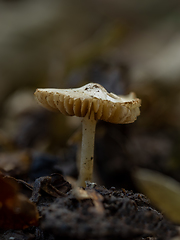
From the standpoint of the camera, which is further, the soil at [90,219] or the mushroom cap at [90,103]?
the mushroom cap at [90,103]

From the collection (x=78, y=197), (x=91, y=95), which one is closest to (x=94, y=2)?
(x=91, y=95)

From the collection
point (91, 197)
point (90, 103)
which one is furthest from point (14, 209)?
point (90, 103)

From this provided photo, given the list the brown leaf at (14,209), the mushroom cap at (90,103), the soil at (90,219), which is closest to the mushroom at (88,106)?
the mushroom cap at (90,103)

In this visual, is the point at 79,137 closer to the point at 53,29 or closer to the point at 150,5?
the point at 53,29

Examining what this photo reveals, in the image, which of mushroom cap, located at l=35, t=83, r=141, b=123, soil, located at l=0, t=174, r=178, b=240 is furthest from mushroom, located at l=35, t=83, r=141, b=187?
soil, located at l=0, t=174, r=178, b=240

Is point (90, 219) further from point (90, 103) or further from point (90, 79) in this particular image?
point (90, 79)

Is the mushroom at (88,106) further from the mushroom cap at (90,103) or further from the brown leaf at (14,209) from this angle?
the brown leaf at (14,209)
